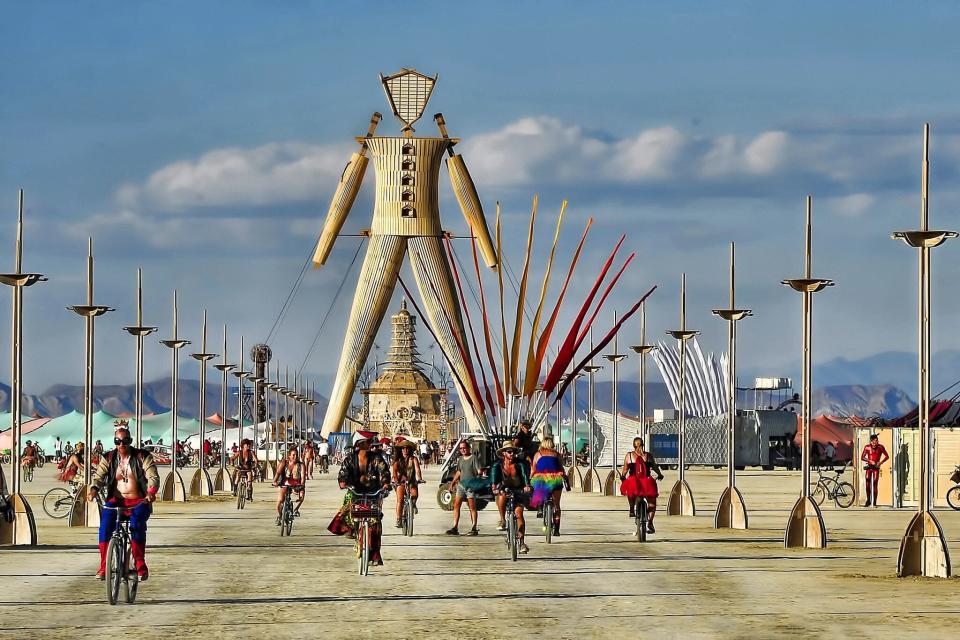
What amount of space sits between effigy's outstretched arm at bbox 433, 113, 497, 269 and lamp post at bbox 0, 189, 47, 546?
38160 mm

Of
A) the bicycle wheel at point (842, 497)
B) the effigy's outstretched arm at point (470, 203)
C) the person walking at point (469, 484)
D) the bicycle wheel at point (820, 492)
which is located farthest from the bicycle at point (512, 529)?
the effigy's outstretched arm at point (470, 203)

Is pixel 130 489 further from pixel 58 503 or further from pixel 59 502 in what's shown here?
pixel 58 503

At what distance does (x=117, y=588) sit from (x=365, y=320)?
180 feet

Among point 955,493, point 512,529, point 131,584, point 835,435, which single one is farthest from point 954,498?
point 835,435

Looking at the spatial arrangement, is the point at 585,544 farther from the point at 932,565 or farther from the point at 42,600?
the point at 42,600

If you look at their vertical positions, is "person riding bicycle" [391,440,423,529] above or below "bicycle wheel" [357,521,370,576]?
above

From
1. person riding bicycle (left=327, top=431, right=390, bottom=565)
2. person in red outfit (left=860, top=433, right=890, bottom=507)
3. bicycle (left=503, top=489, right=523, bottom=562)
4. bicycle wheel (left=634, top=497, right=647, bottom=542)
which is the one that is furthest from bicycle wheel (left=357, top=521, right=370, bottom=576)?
person in red outfit (left=860, top=433, right=890, bottom=507)

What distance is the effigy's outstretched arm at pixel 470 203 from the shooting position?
6800 centimetres

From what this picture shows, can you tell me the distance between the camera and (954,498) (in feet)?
144

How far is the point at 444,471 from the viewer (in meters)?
42.4

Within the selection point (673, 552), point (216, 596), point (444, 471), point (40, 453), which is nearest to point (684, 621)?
point (216, 596)

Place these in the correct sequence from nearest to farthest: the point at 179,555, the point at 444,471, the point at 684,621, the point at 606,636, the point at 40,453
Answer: the point at 606,636 → the point at 684,621 → the point at 179,555 → the point at 444,471 → the point at 40,453

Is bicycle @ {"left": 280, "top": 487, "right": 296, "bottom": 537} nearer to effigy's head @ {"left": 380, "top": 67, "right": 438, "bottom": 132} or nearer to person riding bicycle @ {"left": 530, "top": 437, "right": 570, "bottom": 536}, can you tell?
person riding bicycle @ {"left": 530, "top": 437, "right": 570, "bottom": 536}

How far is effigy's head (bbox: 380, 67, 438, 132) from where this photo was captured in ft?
232
